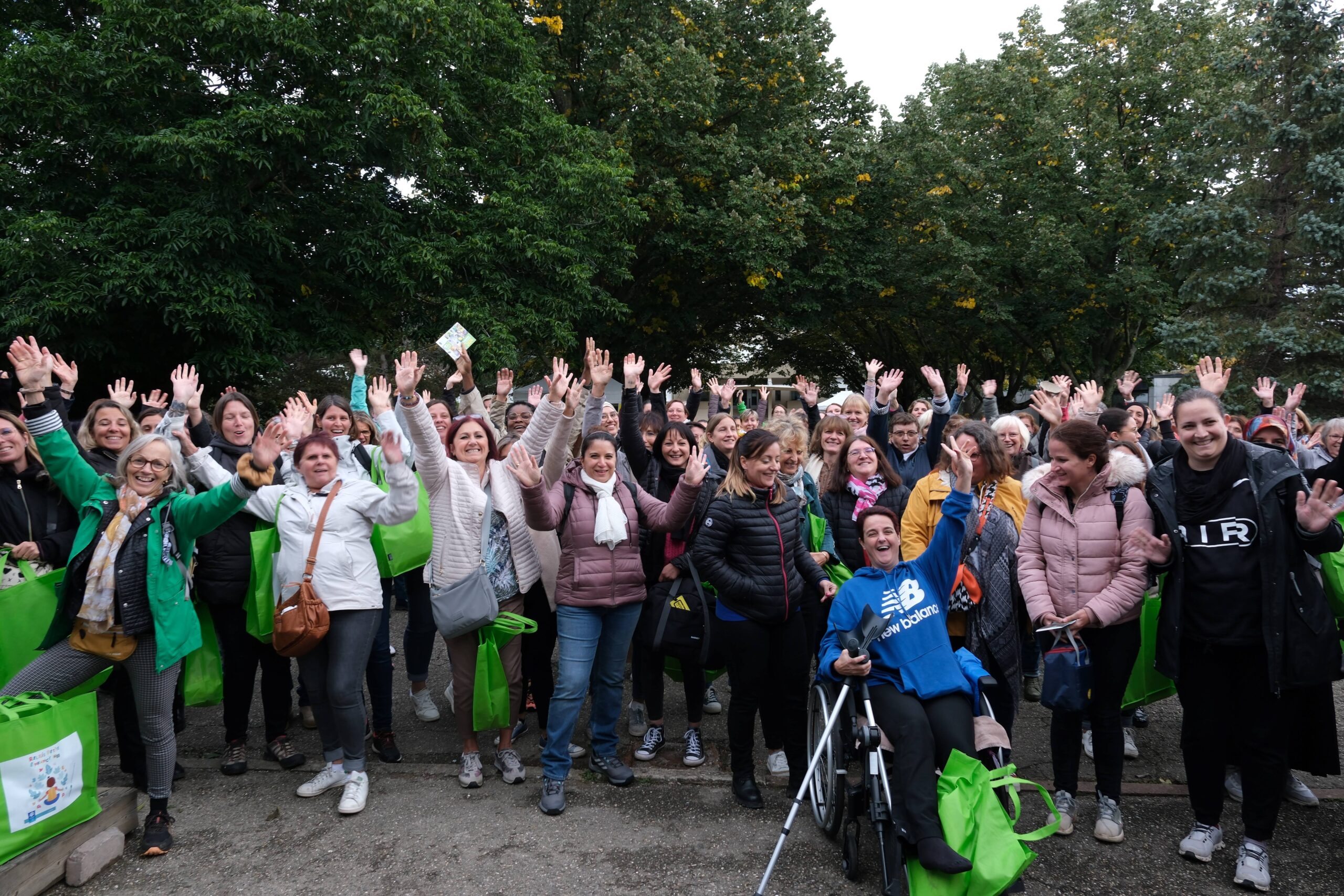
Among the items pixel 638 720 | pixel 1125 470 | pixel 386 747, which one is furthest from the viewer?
pixel 638 720

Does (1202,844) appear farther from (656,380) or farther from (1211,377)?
(656,380)

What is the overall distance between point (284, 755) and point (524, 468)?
7.53 feet

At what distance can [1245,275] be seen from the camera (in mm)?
14953

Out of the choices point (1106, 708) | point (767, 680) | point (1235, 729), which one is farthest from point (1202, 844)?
point (767, 680)

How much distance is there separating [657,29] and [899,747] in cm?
1708

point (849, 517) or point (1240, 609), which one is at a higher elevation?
point (849, 517)

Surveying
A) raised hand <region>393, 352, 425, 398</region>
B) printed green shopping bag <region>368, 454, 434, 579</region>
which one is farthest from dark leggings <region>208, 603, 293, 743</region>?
raised hand <region>393, 352, 425, 398</region>

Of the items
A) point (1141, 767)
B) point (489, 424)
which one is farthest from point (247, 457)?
point (1141, 767)

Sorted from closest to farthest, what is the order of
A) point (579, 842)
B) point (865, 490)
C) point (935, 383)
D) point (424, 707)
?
point (579, 842) < point (865, 490) < point (424, 707) < point (935, 383)

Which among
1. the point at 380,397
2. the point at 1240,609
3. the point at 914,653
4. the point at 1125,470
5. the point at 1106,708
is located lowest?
→ the point at 1106,708

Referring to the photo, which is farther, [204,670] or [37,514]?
[37,514]

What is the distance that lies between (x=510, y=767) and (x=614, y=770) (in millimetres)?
564

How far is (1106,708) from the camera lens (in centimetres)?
386

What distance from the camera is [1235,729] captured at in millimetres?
3789
